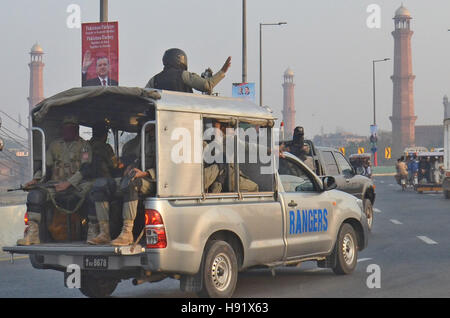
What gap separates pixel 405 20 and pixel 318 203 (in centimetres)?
14793

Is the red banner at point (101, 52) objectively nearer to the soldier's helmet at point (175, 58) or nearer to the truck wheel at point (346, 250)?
the soldier's helmet at point (175, 58)

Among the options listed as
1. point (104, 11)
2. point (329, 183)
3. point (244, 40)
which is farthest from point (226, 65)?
point (244, 40)

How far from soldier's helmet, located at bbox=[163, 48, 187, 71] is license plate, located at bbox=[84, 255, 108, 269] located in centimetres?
266

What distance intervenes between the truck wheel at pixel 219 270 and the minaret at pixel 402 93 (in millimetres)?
133791

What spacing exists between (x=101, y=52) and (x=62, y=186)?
6488 millimetres

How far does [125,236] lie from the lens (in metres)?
9.34

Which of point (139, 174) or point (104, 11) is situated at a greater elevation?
point (104, 11)

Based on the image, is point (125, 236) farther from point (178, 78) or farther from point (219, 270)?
point (178, 78)

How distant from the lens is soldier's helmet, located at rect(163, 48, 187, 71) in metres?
10.8

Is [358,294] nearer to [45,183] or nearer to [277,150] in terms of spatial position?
[277,150]

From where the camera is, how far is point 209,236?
9.75 meters

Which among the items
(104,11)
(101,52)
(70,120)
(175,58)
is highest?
(104,11)

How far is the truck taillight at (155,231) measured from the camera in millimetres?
9086

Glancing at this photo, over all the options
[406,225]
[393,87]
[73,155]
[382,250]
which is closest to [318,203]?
[73,155]
